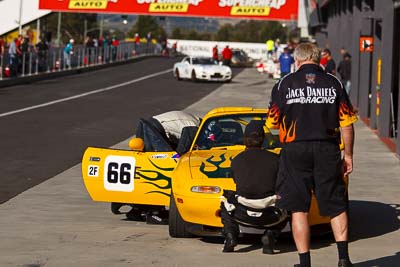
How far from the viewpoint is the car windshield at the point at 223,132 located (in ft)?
38.3

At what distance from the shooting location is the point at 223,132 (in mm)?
11844

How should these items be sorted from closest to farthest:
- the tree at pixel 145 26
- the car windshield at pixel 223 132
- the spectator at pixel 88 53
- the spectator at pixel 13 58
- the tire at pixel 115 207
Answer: the car windshield at pixel 223 132 < the tire at pixel 115 207 < the spectator at pixel 13 58 < the spectator at pixel 88 53 < the tree at pixel 145 26

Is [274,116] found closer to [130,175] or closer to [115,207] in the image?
[130,175]

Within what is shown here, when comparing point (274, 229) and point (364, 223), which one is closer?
point (274, 229)

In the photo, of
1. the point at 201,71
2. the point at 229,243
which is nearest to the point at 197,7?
the point at 201,71

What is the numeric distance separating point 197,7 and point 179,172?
62.1m

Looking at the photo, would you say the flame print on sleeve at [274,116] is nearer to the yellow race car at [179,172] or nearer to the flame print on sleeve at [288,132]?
the flame print on sleeve at [288,132]

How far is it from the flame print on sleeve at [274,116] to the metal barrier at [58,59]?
3442 cm

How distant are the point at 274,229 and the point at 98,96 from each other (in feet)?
95.1

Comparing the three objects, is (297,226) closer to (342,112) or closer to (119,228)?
(342,112)

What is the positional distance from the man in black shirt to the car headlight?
184 centimetres

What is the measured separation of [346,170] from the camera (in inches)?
333

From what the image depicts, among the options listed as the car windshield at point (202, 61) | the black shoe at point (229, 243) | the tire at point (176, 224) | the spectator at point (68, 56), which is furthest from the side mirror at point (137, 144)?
the spectator at point (68, 56)

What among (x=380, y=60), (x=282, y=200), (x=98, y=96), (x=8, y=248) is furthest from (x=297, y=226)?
(x=98, y=96)
